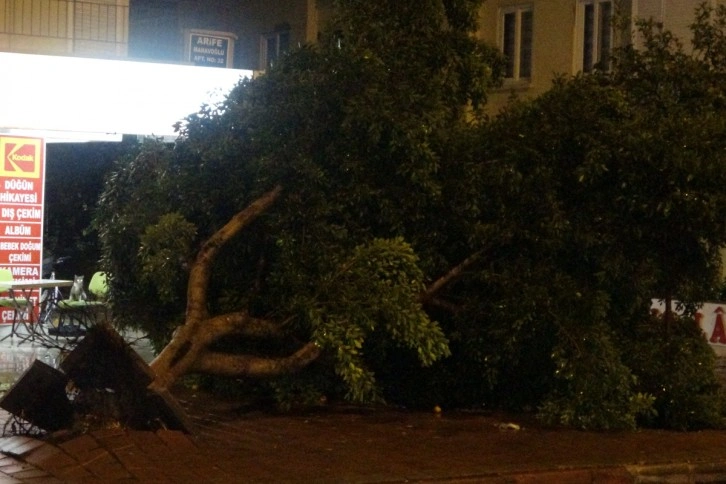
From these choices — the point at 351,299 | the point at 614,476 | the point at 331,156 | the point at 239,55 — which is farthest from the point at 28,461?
the point at 239,55

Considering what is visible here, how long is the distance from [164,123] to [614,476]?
937 cm

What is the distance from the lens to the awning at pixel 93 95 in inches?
579

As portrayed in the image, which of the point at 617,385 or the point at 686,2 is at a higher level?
the point at 686,2

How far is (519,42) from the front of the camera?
22062 mm

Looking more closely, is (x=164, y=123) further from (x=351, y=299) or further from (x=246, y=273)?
(x=351, y=299)

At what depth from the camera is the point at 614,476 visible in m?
8.48

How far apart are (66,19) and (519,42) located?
31.2 feet

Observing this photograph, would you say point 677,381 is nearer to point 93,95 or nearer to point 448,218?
point 448,218

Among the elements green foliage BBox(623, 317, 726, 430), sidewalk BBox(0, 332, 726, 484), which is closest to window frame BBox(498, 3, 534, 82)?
green foliage BBox(623, 317, 726, 430)

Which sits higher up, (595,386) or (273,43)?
(273,43)

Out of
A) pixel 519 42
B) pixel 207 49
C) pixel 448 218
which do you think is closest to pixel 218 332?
pixel 448 218

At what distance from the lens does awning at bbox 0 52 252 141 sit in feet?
48.2

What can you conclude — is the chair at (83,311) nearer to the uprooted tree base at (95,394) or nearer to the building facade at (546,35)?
the uprooted tree base at (95,394)

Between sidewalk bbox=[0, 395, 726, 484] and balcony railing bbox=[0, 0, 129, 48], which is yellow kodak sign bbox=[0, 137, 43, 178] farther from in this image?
sidewalk bbox=[0, 395, 726, 484]
